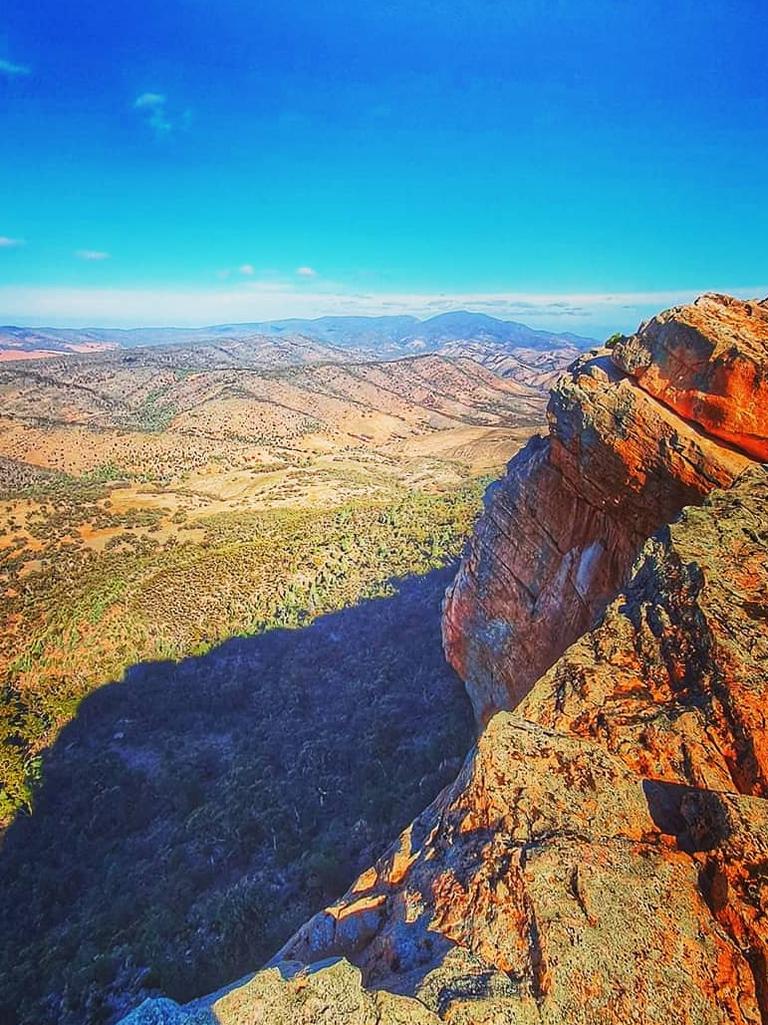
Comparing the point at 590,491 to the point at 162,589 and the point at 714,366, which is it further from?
the point at 162,589

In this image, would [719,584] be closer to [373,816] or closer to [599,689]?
[599,689]

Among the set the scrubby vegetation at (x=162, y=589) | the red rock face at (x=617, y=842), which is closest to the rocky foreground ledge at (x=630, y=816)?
the red rock face at (x=617, y=842)

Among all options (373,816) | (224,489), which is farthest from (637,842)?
(224,489)

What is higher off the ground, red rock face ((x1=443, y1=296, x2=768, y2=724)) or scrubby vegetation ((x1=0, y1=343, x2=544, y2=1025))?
red rock face ((x1=443, y1=296, x2=768, y2=724))

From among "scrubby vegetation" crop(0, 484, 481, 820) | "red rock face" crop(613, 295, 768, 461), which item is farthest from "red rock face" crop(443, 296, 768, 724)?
"scrubby vegetation" crop(0, 484, 481, 820)

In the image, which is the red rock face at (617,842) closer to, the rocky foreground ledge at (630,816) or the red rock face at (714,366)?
the rocky foreground ledge at (630,816)

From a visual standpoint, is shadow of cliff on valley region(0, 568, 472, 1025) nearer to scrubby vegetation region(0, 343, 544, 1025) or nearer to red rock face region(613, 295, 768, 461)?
scrubby vegetation region(0, 343, 544, 1025)

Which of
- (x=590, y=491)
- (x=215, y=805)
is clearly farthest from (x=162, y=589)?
(x=590, y=491)
